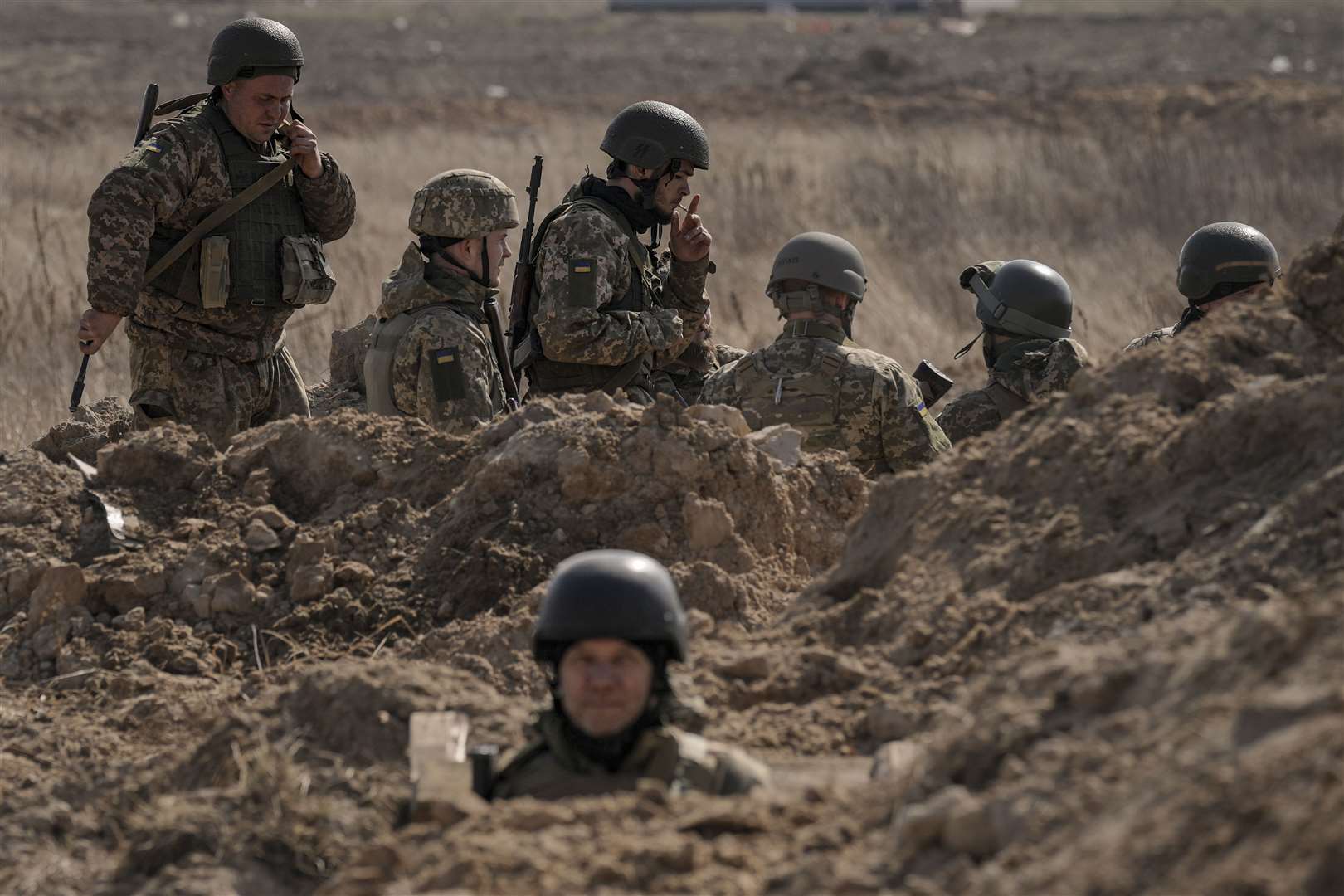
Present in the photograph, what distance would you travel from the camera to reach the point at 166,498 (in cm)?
660

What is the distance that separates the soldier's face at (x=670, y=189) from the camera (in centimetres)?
771

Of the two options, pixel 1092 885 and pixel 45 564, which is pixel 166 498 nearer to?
pixel 45 564

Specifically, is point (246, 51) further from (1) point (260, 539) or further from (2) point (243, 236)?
(1) point (260, 539)

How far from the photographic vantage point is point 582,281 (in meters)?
7.37

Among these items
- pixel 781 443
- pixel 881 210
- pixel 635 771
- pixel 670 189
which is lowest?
pixel 635 771

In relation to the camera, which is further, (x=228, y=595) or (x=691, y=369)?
(x=691, y=369)

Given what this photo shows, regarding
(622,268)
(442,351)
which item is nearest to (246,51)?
(442,351)

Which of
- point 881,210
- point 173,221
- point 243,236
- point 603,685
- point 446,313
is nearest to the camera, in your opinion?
point 603,685

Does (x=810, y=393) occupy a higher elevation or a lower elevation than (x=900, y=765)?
higher

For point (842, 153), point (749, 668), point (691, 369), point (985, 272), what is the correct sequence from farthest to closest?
point (842, 153), point (691, 369), point (985, 272), point (749, 668)

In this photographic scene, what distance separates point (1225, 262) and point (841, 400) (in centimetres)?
185

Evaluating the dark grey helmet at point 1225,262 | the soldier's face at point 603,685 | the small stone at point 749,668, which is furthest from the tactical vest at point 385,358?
the soldier's face at point 603,685

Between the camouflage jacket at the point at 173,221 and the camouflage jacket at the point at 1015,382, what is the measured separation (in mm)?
2788

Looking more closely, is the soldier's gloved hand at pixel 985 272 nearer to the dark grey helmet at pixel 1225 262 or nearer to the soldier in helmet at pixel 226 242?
the dark grey helmet at pixel 1225 262
